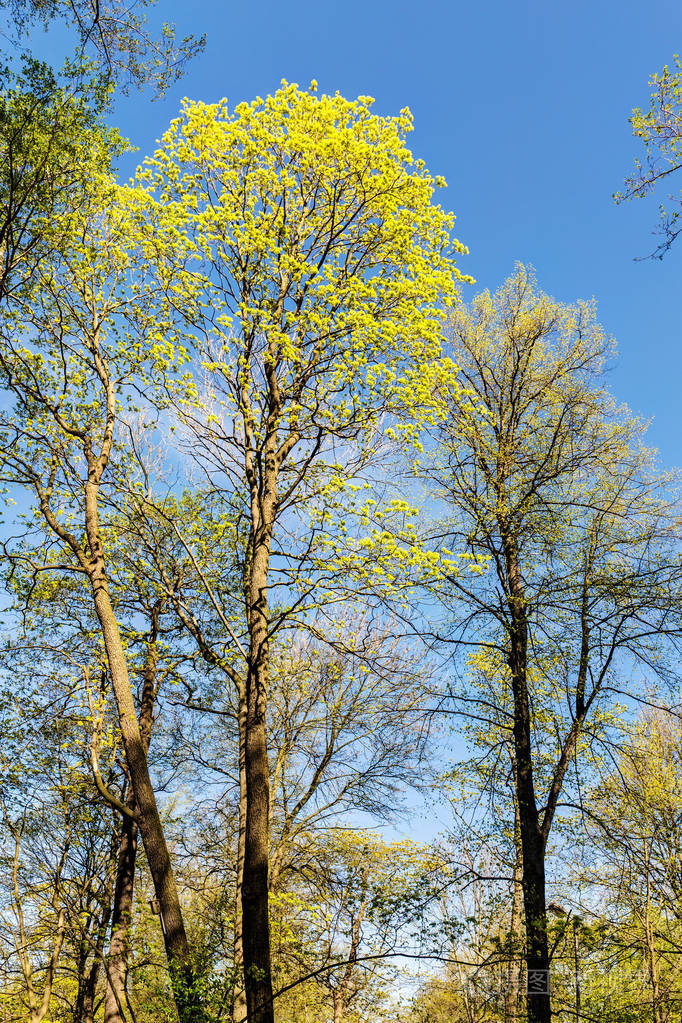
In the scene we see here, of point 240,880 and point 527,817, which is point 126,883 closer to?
point 240,880

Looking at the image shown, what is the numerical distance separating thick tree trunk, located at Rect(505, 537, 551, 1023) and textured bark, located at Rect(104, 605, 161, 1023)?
5490mm

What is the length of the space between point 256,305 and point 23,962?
13.7m

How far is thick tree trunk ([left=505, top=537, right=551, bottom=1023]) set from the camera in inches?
352

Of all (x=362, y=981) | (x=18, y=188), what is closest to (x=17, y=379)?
(x=18, y=188)

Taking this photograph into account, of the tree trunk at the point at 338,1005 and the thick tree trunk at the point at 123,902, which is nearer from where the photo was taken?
the thick tree trunk at the point at 123,902

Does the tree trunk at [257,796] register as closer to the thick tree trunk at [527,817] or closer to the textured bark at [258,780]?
the textured bark at [258,780]

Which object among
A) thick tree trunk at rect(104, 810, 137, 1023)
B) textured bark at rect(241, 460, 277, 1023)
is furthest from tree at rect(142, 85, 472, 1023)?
thick tree trunk at rect(104, 810, 137, 1023)

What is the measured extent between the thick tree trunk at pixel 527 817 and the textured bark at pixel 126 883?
5.49 metres

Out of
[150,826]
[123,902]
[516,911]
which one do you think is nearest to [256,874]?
[150,826]

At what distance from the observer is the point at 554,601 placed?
422 inches

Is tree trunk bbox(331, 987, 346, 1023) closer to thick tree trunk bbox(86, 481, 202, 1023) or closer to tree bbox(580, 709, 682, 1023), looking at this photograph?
tree bbox(580, 709, 682, 1023)

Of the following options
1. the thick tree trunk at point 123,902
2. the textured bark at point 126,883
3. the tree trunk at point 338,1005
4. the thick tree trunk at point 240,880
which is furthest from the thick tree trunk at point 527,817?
the tree trunk at point 338,1005

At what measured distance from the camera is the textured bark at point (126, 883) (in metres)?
10.8

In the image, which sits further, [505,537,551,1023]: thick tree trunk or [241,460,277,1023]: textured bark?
[505,537,551,1023]: thick tree trunk
